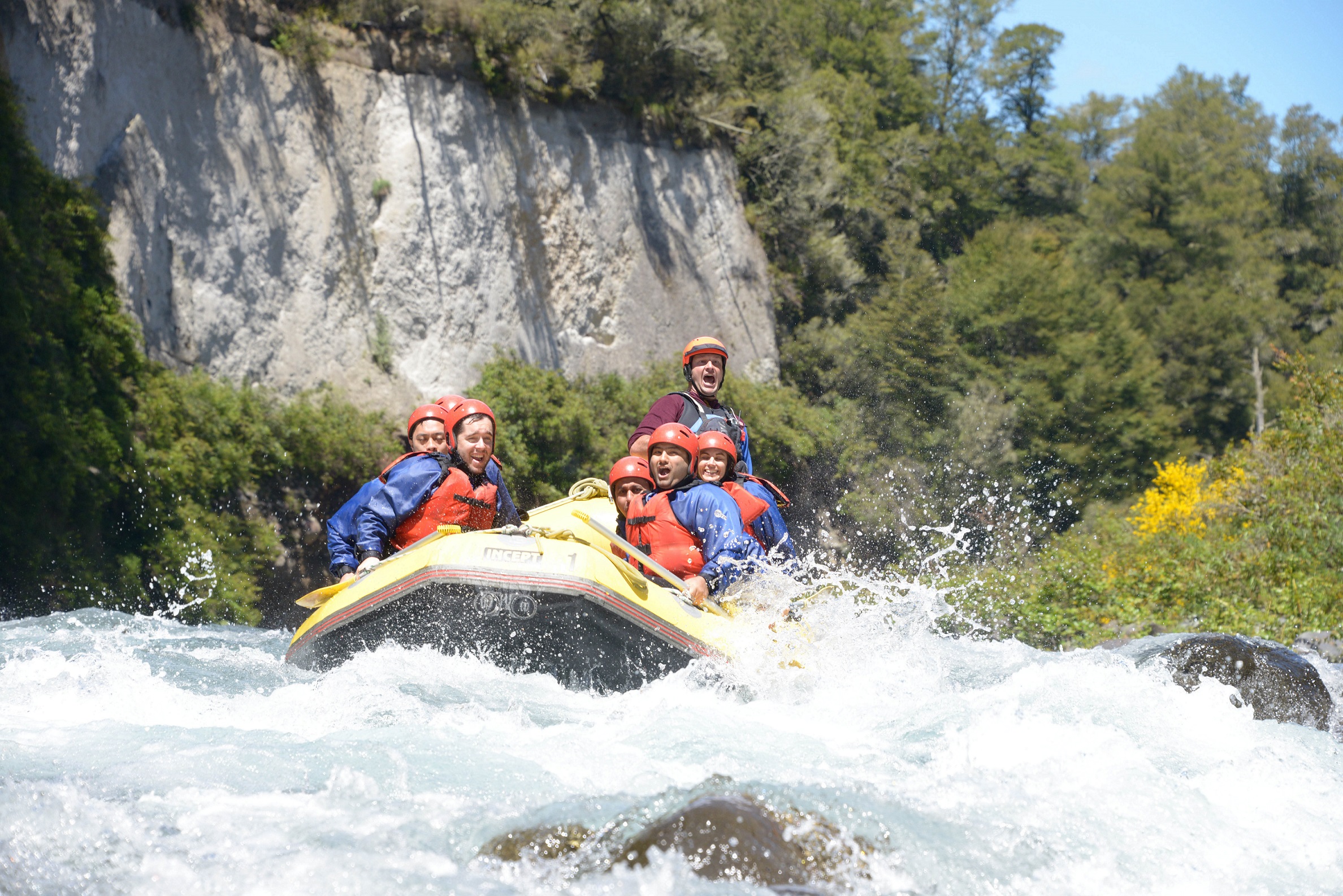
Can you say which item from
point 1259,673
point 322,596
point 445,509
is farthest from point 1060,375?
point 322,596

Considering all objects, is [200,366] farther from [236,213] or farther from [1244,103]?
[1244,103]

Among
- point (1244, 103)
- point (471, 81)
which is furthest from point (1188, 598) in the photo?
point (1244, 103)

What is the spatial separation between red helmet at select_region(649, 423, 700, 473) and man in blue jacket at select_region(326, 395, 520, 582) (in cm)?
108

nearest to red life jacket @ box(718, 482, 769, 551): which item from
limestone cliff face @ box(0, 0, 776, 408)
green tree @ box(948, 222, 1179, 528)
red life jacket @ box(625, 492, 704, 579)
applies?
red life jacket @ box(625, 492, 704, 579)

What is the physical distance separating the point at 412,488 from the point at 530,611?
52.7 inches

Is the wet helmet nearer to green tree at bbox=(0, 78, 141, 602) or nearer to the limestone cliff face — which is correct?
green tree at bbox=(0, 78, 141, 602)

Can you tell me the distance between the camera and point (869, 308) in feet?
67.0

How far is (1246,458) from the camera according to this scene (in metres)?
11.8

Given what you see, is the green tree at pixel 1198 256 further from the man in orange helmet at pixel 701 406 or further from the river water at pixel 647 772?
the river water at pixel 647 772

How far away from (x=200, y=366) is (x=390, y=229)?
10.9ft

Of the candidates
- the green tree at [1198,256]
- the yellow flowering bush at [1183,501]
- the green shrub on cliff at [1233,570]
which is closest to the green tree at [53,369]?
the green shrub on cliff at [1233,570]

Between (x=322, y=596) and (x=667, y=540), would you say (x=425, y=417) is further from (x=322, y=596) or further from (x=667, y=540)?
(x=667, y=540)

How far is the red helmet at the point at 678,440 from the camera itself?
558cm

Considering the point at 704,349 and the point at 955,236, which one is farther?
the point at 955,236
